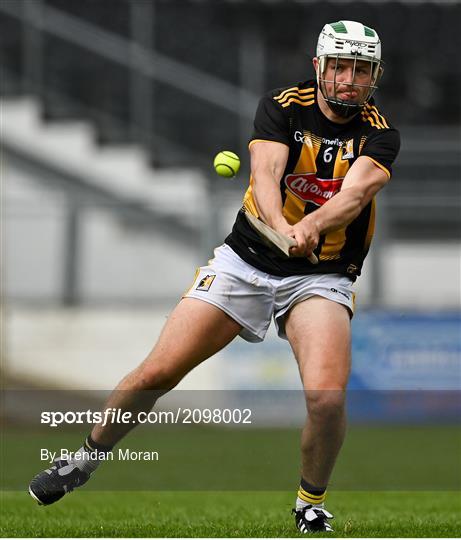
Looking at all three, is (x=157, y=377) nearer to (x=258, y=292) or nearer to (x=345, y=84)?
(x=258, y=292)

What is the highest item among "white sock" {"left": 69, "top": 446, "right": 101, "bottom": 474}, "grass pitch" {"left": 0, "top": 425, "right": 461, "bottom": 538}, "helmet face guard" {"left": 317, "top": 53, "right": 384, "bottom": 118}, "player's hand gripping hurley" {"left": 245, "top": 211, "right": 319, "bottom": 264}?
"helmet face guard" {"left": 317, "top": 53, "right": 384, "bottom": 118}

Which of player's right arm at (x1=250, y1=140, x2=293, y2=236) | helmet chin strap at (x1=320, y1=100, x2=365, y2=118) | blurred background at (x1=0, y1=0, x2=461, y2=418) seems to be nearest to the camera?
player's right arm at (x1=250, y1=140, x2=293, y2=236)

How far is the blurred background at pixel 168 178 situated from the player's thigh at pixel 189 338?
7.64m

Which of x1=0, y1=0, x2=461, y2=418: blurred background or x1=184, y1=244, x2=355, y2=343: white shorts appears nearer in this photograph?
x1=184, y1=244, x2=355, y2=343: white shorts

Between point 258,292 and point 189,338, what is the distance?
0.40 metres

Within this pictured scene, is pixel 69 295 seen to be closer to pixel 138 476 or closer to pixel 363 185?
pixel 138 476

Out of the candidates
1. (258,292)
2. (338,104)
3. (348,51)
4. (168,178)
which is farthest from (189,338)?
(168,178)

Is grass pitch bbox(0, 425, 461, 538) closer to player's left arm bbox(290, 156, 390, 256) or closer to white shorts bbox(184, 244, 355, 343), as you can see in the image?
white shorts bbox(184, 244, 355, 343)

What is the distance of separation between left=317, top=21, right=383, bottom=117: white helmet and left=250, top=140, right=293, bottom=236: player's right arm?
0.32m

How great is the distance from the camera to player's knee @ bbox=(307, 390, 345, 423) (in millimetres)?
5648

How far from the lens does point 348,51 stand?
5.83m

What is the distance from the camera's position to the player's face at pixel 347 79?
583cm

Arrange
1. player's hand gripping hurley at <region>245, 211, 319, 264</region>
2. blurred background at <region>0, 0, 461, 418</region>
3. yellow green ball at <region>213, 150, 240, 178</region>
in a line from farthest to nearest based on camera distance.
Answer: blurred background at <region>0, 0, 461, 418</region> → yellow green ball at <region>213, 150, 240, 178</region> → player's hand gripping hurley at <region>245, 211, 319, 264</region>

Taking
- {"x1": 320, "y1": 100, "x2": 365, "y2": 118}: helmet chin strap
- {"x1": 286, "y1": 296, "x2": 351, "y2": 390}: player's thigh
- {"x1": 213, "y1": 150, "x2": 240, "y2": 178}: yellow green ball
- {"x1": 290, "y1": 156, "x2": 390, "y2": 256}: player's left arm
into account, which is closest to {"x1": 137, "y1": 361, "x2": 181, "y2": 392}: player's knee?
{"x1": 286, "y1": 296, "x2": 351, "y2": 390}: player's thigh
